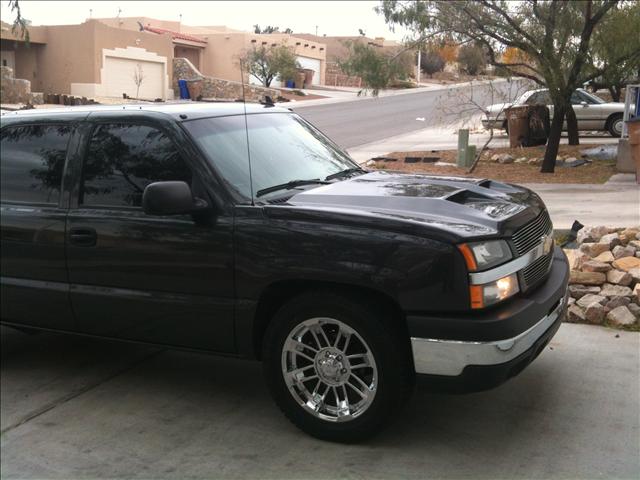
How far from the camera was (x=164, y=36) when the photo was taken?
45.4 m

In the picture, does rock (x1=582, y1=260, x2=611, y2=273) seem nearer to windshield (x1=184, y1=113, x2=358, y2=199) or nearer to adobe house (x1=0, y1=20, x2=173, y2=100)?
windshield (x1=184, y1=113, x2=358, y2=199)

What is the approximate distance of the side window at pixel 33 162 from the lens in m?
4.60

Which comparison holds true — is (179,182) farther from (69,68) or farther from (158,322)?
(69,68)

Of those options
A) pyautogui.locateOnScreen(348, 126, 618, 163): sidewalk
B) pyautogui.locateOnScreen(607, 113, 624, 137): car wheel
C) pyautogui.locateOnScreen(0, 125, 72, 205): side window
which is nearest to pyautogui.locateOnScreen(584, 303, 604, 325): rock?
pyautogui.locateOnScreen(0, 125, 72, 205): side window

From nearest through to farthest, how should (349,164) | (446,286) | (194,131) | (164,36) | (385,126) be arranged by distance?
(446,286) → (194,131) → (349,164) → (385,126) → (164,36)

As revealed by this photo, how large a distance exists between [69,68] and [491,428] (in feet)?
140

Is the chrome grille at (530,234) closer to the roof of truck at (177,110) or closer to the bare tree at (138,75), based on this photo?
the roof of truck at (177,110)

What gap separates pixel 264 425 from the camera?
13.6 feet

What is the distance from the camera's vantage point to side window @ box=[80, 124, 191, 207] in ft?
13.9

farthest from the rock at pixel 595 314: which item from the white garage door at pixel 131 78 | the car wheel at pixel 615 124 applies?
the white garage door at pixel 131 78

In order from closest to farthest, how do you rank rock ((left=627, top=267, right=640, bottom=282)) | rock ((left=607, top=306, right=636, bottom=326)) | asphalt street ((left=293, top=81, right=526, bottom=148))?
1. rock ((left=607, top=306, right=636, bottom=326))
2. rock ((left=627, top=267, right=640, bottom=282))
3. asphalt street ((left=293, top=81, right=526, bottom=148))

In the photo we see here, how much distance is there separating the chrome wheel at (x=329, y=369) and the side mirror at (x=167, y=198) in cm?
93

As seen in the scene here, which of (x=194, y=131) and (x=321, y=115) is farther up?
(x=321, y=115)

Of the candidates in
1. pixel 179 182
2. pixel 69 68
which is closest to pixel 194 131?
pixel 179 182
